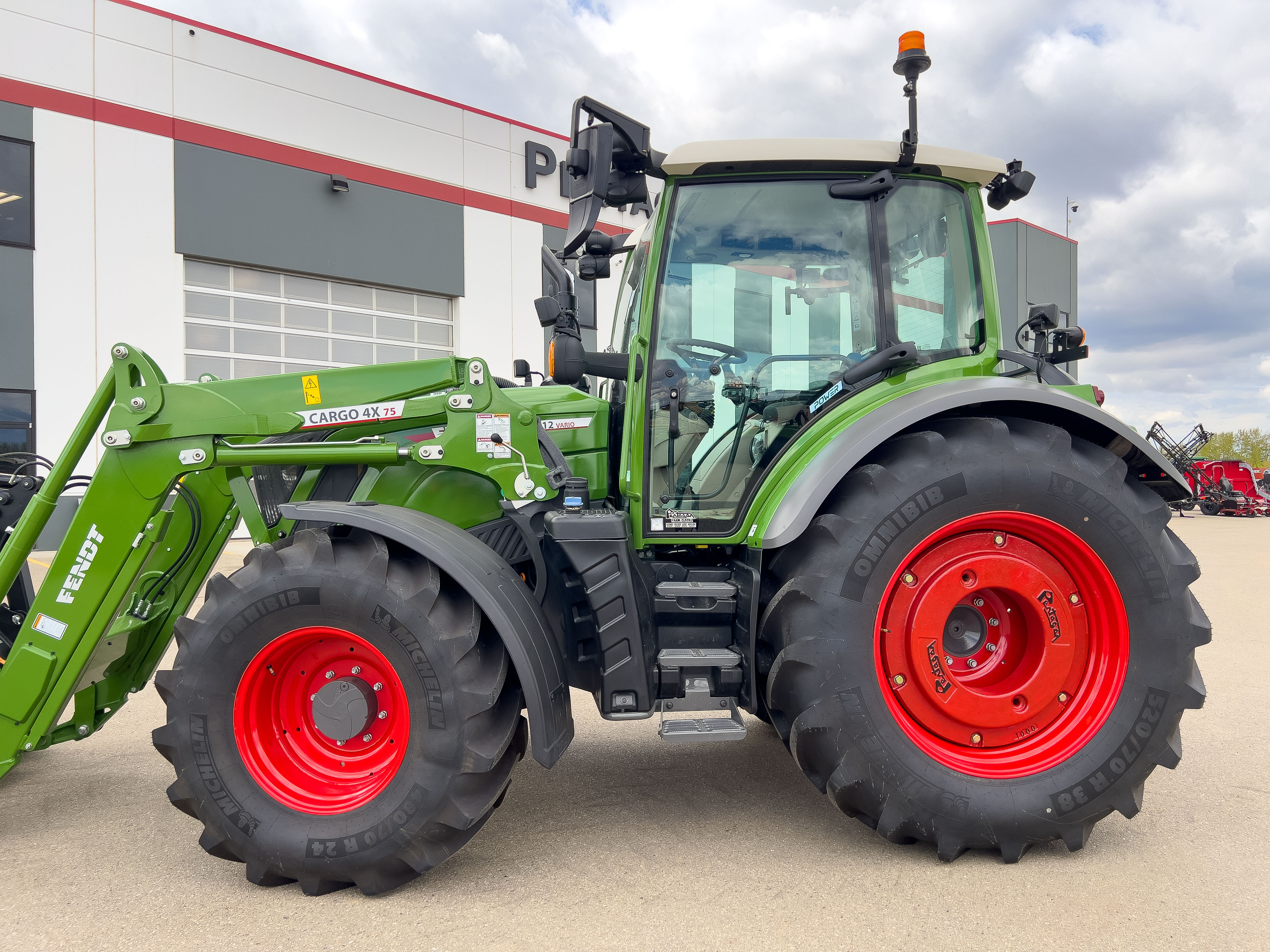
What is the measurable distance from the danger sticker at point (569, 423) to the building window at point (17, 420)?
34.6 ft

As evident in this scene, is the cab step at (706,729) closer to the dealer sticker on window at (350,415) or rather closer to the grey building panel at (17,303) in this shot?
the dealer sticker on window at (350,415)

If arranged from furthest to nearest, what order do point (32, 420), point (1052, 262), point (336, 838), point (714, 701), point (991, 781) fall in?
1. point (1052, 262)
2. point (32, 420)
3. point (714, 701)
4. point (991, 781)
5. point (336, 838)

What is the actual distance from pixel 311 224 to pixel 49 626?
444 inches

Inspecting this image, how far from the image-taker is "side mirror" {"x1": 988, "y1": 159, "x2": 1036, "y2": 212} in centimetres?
314

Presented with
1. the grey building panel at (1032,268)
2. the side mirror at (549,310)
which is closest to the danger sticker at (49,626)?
the side mirror at (549,310)

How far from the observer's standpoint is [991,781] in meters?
2.64

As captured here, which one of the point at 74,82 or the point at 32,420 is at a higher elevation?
the point at 74,82

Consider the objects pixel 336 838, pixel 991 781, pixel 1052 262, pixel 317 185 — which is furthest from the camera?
pixel 1052 262

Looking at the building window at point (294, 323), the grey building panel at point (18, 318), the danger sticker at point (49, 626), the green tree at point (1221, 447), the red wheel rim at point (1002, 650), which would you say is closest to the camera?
the red wheel rim at point (1002, 650)

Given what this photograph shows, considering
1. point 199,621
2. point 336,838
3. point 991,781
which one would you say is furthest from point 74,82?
point 991,781

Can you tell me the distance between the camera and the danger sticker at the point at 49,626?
2832 millimetres

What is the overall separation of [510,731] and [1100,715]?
6.40ft

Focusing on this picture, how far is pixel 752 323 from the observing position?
9.86 ft

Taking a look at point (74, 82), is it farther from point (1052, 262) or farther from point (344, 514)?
point (1052, 262)
